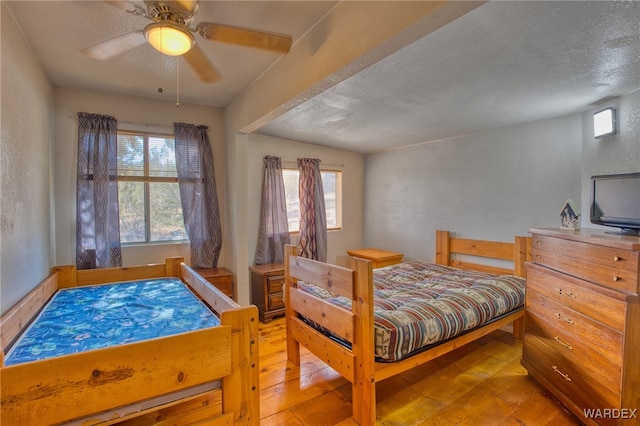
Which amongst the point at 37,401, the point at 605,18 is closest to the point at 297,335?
the point at 37,401

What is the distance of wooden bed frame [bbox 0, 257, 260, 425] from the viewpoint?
98 centimetres

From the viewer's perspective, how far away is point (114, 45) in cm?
167

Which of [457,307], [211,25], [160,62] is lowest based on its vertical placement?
[457,307]

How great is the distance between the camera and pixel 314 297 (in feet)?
7.18

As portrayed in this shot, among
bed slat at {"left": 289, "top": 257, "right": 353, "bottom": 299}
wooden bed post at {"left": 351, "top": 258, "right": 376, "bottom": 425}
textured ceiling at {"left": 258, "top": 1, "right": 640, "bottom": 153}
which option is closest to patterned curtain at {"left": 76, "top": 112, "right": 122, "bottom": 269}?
textured ceiling at {"left": 258, "top": 1, "right": 640, "bottom": 153}

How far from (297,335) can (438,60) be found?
7.20 ft

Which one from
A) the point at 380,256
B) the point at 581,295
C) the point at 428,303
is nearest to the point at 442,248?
the point at 380,256

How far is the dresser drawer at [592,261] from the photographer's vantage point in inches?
57.7

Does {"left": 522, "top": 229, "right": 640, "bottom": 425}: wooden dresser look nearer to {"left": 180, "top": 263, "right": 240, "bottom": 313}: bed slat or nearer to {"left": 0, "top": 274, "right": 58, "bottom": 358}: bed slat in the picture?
{"left": 180, "top": 263, "right": 240, "bottom": 313}: bed slat

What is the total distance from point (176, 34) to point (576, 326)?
8.98 ft

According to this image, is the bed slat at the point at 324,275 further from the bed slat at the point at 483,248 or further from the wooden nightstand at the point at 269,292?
the bed slat at the point at 483,248

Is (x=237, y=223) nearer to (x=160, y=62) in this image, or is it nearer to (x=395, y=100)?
(x=160, y=62)

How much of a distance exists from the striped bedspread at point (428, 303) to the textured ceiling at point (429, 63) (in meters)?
1.57

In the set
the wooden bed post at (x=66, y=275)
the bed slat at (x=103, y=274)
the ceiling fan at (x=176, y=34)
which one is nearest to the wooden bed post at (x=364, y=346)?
the ceiling fan at (x=176, y=34)
